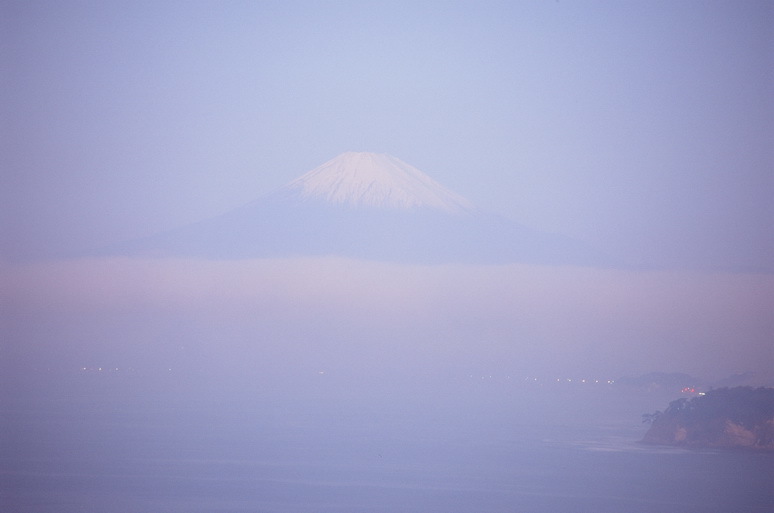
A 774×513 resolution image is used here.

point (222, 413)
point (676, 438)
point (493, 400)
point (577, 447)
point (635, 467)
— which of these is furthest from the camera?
point (493, 400)

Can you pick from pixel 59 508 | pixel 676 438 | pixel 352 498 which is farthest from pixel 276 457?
pixel 676 438

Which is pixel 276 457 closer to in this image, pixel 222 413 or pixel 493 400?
pixel 222 413

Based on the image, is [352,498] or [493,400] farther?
[493,400]

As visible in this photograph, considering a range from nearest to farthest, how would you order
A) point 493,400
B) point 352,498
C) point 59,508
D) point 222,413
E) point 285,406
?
point 59,508, point 352,498, point 222,413, point 285,406, point 493,400

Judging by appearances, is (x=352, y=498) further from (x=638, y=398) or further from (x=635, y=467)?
(x=638, y=398)

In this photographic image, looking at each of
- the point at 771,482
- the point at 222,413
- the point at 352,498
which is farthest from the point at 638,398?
the point at 352,498

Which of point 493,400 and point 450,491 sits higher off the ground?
point 493,400
